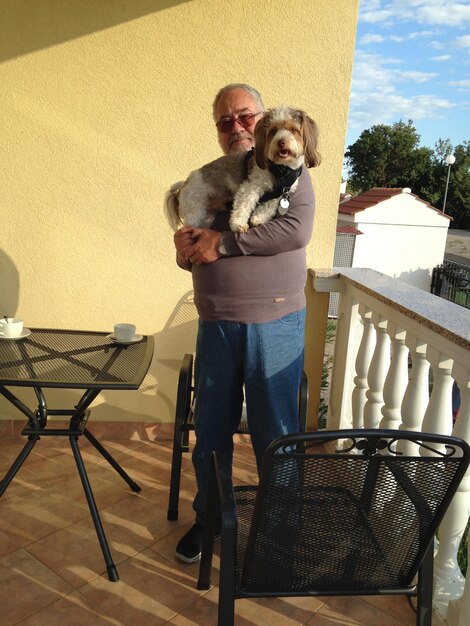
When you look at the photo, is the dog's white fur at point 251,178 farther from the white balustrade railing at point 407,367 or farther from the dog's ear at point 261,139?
the white balustrade railing at point 407,367

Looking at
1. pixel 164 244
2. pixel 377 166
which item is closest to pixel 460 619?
pixel 164 244

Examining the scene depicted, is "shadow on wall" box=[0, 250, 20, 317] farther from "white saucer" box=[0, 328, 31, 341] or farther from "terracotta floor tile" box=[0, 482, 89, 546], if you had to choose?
"terracotta floor tile" box=[0, 482, 89, 546]

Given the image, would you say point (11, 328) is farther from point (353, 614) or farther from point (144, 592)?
point (353, 614)

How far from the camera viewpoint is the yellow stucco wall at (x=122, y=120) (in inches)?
95.9

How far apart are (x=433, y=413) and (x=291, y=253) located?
67cm

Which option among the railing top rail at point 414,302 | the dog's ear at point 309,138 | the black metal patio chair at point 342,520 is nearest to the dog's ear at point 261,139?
the dog's ear at point 309,138

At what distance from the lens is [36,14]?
2.40 m

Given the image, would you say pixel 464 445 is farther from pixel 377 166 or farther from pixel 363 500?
pixel 377 166

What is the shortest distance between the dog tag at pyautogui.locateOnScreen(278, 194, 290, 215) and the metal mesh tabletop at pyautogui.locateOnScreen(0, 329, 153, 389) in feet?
2.30

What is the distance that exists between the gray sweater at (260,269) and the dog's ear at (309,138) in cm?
12

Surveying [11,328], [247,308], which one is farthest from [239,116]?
[11,328]

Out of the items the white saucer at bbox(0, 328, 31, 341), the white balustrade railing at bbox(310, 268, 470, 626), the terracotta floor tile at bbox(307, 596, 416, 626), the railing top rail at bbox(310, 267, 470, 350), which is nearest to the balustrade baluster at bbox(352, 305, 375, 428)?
the white balustrade railing at bbox(310, 268, 470, 626)

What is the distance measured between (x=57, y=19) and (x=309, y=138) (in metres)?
1.69

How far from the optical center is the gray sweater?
1.54 meters
